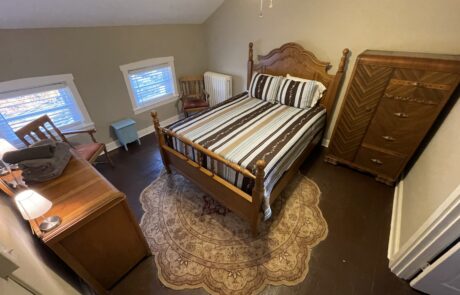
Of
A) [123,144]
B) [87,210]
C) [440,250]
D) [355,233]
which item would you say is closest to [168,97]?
[123,144]

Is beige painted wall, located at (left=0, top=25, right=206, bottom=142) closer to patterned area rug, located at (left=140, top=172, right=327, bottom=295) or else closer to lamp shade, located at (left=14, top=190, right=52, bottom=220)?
patterned area rug, located at (left=140, top=172, right=327, bottom=295)

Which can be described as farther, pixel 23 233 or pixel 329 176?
pixel 329 176

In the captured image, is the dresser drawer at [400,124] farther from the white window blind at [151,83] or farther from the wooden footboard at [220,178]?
the white window blind at [151,83]

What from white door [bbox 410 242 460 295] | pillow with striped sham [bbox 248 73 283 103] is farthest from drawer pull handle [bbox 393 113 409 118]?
pillow with striped sham [bbox 248 73 283 103]

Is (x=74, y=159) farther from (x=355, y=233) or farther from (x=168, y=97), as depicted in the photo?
(x=355, y=233)

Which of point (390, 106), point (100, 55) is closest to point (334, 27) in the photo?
point (390, 106)

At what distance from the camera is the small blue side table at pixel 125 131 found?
2914 mm

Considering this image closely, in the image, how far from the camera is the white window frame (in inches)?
115

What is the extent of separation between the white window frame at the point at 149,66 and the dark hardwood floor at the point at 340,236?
0.98 meters

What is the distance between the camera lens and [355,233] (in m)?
1.86

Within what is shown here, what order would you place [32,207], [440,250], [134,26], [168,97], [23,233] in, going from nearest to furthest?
[32,207] < [23,233] < [440,250] < [134,26] < [168,97]

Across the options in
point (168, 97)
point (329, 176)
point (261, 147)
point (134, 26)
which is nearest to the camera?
point (261, 147)

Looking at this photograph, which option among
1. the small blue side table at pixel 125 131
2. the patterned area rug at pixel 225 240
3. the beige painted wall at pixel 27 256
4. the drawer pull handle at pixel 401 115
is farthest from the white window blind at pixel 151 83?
the drawer pull handle at pixel 401 115

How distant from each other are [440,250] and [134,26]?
3.87 m
